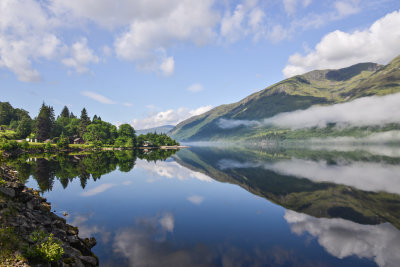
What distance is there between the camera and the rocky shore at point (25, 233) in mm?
11945

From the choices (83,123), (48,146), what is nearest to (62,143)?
(48,146)

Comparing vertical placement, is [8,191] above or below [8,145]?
below

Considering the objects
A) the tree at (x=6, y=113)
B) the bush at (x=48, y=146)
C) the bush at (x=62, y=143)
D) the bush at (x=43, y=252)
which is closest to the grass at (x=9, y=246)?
the bush at (x=43, y=252)

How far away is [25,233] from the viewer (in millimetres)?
14266

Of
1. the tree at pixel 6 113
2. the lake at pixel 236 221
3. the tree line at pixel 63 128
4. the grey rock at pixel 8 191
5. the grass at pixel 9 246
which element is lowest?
A: the lake at pixel 236 221

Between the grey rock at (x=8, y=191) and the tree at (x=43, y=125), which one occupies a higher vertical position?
the tree at (x=43, y=125)

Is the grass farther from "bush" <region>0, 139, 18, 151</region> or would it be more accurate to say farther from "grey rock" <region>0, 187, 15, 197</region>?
"bush" <region>0, 139, 18, 151</region>

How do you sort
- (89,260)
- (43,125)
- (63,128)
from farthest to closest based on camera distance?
(63,128), (43,125), (89,260)

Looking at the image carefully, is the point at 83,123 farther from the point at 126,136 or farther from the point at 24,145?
the point at 24,145

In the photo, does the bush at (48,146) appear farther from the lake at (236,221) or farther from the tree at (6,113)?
the lake at (236,221)

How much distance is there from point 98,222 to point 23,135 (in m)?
173

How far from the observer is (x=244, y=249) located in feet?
62.3

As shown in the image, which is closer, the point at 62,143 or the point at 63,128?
the point at 62,143

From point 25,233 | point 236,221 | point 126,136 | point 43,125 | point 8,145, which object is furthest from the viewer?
point 126,136
